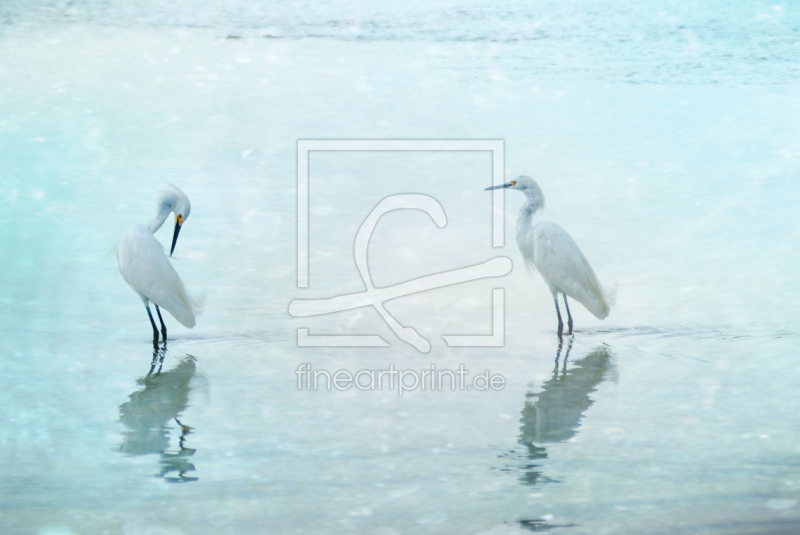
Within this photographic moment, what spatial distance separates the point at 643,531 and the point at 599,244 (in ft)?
9.53

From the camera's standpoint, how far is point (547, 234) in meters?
3.71

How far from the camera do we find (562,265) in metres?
3.64

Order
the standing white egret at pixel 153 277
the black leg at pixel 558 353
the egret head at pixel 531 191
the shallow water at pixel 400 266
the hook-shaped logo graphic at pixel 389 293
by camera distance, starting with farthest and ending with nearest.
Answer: the egret head at pixel 531 191
the hook-shaped logo graphic at pixel 389 293
the standing white egret at pixel 153 277
the black leg at pixel 558 353
the shallow water at pixel 400 266

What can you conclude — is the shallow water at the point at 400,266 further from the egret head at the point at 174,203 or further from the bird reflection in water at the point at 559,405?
the egret head at the point at 174,203

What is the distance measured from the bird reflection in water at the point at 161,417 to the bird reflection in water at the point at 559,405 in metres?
0.87

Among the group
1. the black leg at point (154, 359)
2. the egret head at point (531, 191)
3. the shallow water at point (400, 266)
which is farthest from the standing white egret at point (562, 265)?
the black leg at point (154, 359)

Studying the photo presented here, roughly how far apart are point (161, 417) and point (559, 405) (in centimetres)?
117

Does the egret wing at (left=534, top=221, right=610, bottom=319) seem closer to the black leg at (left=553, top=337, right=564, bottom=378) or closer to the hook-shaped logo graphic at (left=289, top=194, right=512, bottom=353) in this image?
the black leg at (left=553, top=337, right=564, bottom=378)

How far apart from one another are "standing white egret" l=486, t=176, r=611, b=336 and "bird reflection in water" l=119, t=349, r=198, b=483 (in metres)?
1.37

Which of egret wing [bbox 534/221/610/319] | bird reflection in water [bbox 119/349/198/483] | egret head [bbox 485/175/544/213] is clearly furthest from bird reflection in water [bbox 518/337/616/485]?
bird reflection in water [bbox 119/349/198/483]

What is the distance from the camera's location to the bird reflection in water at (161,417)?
246 centimetres

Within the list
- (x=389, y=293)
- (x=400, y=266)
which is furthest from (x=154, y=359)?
(x=400, y=266)

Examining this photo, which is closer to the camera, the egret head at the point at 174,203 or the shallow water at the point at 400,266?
the shallow water at the point at 400,266

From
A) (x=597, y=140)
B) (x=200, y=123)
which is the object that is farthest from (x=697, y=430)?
(x=200, y=123)
